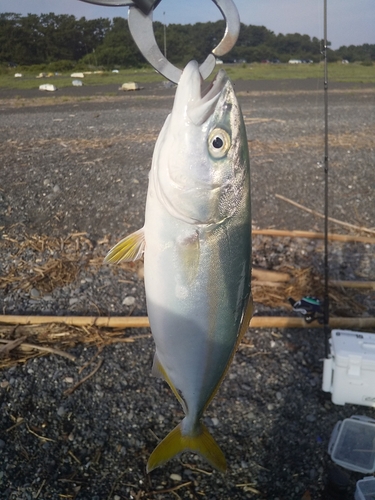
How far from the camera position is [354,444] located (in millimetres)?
3186

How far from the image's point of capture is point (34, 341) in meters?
4.22

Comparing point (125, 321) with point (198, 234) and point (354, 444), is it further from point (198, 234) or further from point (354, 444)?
point (198, 234)

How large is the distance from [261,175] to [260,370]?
5.48 metres

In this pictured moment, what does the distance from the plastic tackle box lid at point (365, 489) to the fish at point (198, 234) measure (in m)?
1.60

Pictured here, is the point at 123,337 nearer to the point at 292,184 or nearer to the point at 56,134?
the point at 292,184

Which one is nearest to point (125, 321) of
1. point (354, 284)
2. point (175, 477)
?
point (175, 477)

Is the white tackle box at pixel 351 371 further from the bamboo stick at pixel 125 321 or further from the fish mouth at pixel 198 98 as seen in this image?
the fish mouth at pixel 198 98

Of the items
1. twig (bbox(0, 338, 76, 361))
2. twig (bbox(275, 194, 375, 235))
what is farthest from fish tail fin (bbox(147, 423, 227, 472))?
twig (bbox(275, 194, 375, 235))

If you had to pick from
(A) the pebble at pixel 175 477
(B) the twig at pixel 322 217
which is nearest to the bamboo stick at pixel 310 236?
(B) the twig at pixel 322 217

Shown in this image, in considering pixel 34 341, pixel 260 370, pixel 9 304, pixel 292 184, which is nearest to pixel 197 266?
pixel 260 370

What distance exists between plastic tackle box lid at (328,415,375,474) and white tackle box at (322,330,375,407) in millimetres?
191

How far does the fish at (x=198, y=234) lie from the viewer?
1.69 meters

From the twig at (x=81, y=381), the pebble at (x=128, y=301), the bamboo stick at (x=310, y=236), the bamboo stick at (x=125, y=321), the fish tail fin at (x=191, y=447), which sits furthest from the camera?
the bamboo stick at (x=310, y=236)

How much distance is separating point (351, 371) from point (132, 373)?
1858mm
